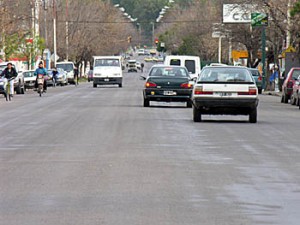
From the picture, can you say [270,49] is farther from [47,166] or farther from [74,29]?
[47,166]

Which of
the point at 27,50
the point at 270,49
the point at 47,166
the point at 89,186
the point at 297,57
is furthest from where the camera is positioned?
the point at 27,50

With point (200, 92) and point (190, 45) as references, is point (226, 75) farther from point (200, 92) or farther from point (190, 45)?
point (190, 45)

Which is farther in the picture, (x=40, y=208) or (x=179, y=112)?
(x=179, y=112)

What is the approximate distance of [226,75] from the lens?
25.2 m

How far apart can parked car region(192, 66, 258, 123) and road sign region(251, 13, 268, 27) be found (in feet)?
108

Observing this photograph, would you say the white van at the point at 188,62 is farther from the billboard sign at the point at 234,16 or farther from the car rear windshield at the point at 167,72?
the billboard sign at the point at 234,16

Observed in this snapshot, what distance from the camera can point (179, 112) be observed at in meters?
30.2

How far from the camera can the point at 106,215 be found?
9773mm

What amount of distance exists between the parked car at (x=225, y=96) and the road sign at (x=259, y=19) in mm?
32943

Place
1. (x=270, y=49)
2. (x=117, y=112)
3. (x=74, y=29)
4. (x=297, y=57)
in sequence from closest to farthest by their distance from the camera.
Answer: (x=117, y=112) < (x=297, y=57) < (x=270, y=49) < (x=74, y=29)

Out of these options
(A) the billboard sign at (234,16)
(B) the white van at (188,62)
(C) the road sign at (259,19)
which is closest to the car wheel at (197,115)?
(B) the white van at (188,62)

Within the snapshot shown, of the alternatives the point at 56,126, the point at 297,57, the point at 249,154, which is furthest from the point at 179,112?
the point at 297,57

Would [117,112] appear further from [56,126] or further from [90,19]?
[90,19]

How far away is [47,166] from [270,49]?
58515 millimetres
